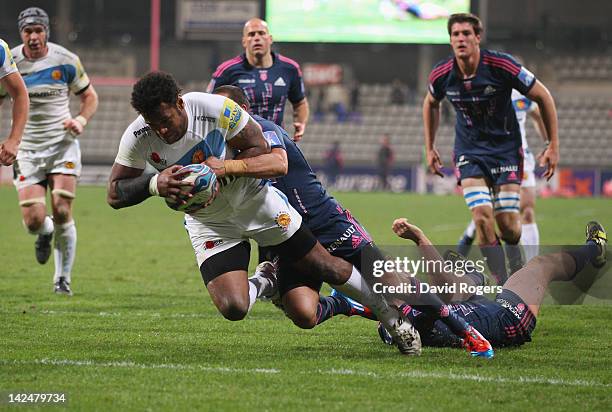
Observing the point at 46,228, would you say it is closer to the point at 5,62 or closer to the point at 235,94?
the point at 5,62

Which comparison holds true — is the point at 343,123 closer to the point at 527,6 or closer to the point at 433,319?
the point at 527,6

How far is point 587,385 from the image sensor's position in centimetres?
559

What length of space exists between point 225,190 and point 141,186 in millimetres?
649

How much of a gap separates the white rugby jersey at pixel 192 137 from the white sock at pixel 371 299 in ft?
3.38

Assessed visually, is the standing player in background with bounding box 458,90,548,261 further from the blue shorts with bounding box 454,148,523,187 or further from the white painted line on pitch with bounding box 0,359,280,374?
the white painted line on pitch with bounding box 0,359,280,374

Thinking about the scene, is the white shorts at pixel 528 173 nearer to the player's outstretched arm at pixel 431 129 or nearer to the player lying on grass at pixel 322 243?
the player's outstretched arm at pixel 431 129

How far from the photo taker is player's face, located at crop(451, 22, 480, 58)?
8.95 metres

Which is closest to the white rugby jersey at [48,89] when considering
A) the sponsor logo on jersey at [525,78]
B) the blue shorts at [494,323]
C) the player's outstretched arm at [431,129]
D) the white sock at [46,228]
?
the white sock at [46,228]

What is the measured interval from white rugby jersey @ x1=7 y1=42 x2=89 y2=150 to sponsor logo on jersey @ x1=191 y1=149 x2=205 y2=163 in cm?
419

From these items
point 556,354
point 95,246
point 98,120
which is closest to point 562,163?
point 98,120

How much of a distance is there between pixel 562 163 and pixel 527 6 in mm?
8403

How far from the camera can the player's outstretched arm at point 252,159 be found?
19.6ft

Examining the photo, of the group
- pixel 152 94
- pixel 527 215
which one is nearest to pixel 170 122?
pixel 152 94

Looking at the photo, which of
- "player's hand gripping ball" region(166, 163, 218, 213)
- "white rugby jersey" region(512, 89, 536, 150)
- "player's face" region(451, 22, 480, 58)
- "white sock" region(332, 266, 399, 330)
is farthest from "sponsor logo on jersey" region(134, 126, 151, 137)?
"white rugby jersey" region(512, 89, 536, 150)
